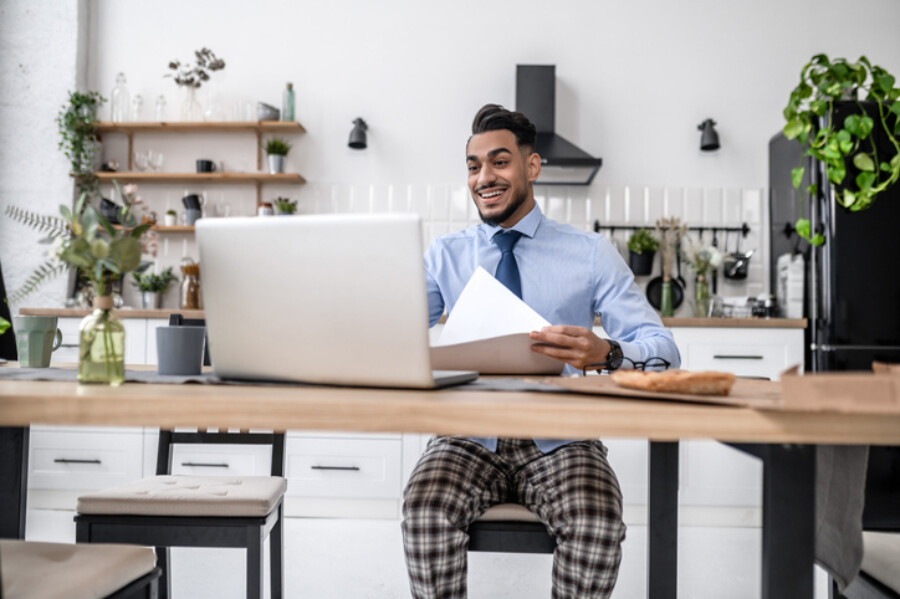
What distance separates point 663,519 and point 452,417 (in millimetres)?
693

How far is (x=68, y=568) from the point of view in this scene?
0.88 m

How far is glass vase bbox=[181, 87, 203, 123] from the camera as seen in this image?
3.72m

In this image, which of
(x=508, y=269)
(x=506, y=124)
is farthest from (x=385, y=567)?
(x=506, y=124)

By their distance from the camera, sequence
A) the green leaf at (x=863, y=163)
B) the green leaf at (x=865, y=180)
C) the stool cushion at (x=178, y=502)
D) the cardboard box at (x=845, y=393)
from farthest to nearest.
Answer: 1. the green leaf at (x=865, y=180)
2. the green leaf at (x=863, y=163)
3. the stool cushion at (x=178, y=502)
4. the cardboard box at (x=845, y=393)

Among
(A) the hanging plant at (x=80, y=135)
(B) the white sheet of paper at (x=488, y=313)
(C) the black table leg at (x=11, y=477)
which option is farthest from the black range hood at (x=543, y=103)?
(C) the black table leg at (x=11, y=477)

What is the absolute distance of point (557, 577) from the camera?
1174mm

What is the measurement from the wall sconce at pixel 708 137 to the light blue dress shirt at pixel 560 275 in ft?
6.91

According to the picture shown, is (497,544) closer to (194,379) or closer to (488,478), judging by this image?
(488,478)

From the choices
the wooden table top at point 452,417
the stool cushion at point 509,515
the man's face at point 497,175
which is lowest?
the stool cushion at point 509,515

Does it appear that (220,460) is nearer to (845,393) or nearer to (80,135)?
(80,135)

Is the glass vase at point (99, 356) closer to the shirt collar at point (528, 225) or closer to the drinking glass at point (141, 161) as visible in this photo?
the shirt collar at point (528, 225)

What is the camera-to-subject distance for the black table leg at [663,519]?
3.89 feet

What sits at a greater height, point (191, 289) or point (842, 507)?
point (191, 289)

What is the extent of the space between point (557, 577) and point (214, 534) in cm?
63
